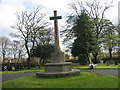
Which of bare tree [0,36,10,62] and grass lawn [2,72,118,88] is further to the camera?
bare tree [0,36,10,62]

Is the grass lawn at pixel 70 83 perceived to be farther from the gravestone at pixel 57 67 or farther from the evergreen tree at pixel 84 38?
the evergreen tree at pixel 84 38

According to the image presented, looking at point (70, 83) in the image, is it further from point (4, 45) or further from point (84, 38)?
point (4, 45)

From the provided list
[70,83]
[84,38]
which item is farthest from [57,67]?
[84,38]

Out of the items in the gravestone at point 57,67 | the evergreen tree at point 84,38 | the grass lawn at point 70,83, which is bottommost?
the grass lawn at point 70,83

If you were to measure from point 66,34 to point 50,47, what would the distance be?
591 centimetres

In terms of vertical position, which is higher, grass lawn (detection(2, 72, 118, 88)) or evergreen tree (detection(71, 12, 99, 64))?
evergreen tree (detection(71, 12, 99, 64))

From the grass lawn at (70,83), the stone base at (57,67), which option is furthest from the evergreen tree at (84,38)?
the grass lawn at (70,83)

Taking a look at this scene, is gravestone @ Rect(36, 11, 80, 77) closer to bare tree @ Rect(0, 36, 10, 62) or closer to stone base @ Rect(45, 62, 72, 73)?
stone base @ Rect(45, 62, 72, 73)

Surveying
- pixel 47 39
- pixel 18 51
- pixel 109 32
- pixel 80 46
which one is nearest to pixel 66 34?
pixel 47 39

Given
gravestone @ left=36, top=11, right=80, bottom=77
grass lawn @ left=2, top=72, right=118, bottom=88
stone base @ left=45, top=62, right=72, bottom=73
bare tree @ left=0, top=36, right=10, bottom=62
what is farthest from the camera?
bare tree @ left=0, top=36, right=10, bottom=62

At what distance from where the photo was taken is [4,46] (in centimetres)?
5272

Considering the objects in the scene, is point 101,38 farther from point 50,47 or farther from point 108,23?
point 50,47

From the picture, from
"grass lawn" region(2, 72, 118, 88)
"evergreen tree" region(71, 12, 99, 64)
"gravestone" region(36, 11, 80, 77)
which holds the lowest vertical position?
"grass lawn" region(2, 72, 118, 88)

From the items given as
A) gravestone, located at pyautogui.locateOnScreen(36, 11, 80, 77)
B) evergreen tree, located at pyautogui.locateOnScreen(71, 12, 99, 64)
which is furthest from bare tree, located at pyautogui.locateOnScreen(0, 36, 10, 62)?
gravestone, located at pyautogui.locateOnScreen(36, 11, 80, 77)
